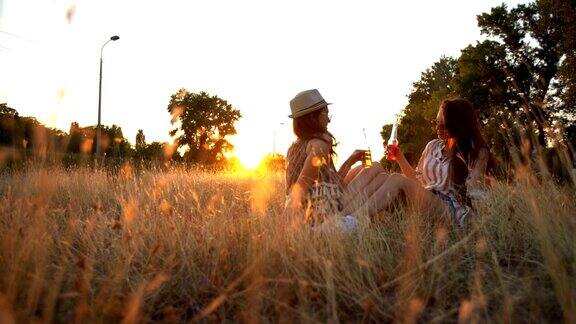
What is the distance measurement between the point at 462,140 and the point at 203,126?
1905 inches

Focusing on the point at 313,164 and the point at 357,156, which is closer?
the point at 313,164

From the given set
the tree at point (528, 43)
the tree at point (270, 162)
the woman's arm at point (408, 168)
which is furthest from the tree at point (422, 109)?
the woman's arm at point (408, 168)

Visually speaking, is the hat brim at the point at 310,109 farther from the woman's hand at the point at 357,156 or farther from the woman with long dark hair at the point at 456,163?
the woman with long dark hair at the point at 456,163

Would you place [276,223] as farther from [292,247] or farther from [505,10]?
[505,10]

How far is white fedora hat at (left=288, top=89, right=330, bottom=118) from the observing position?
3947mm

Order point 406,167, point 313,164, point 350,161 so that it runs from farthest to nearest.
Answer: point 406,167 → point 350,161 → point 313,164

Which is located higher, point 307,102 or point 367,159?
point 307,102

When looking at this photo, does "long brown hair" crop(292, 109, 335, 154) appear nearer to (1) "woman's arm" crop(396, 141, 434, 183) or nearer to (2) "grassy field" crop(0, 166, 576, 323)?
(1) "woman's arm" crop(396, 141, 434, 183)

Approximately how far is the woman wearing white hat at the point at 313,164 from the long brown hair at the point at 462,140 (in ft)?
2.23

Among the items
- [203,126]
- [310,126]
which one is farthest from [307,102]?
[203,126]

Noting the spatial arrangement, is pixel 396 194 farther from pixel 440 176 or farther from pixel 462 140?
pixel 462 140

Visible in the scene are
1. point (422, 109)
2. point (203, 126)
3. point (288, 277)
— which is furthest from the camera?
point (203, 126)

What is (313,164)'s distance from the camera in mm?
3773

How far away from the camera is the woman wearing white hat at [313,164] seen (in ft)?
12.4
